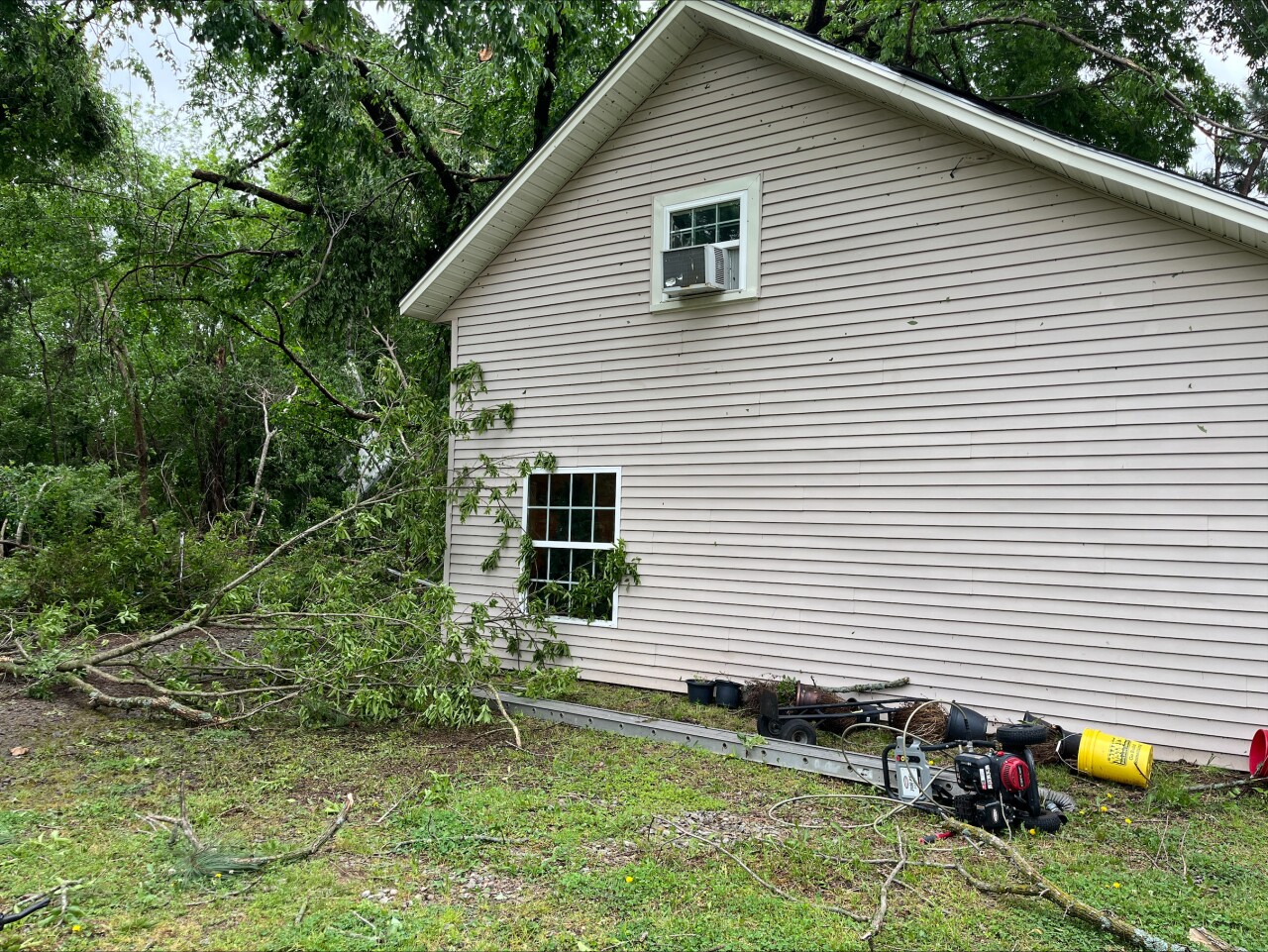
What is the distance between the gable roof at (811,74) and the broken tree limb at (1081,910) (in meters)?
4.39

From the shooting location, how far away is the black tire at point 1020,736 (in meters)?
4.96

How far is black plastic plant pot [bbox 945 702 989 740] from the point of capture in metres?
5.66

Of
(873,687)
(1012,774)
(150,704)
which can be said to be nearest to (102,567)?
(150,704)

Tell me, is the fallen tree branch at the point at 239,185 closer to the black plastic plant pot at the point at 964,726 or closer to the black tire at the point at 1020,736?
the black plastic plant pot at the point at 964,726

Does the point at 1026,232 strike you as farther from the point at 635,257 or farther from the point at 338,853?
the point at 338,853

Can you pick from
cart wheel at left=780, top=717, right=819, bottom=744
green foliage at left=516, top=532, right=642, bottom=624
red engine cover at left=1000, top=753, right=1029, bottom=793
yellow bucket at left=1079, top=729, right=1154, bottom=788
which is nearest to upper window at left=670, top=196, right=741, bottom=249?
green foliage at left=516, top=532, right=642, bottom=624

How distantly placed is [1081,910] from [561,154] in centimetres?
797

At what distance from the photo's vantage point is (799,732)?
6.16 m

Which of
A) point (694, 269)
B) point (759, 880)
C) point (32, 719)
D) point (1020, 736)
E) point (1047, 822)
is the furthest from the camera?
point (694, 269)

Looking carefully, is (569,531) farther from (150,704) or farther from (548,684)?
(150,704)

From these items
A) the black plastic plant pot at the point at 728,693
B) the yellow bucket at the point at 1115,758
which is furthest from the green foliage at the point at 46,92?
the yellow bucket at the point at 1115,758

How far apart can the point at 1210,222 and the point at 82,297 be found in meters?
24.2

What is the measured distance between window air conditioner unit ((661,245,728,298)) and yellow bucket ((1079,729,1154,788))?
4.88 metres

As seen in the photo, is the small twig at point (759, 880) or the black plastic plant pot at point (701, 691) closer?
the small twig at point (759, 880)
